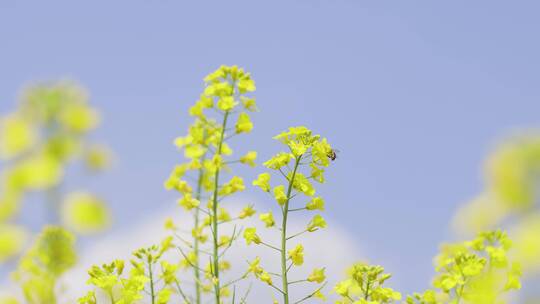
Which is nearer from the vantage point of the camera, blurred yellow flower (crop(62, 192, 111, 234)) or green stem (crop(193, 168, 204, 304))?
blurred yellow flower (crop(62, 192, 111, 234))

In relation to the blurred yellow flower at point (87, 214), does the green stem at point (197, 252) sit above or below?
above

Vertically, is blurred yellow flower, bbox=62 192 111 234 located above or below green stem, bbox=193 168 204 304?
below

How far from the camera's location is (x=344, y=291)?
15.3ft

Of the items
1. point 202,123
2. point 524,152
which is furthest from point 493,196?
point 202,123

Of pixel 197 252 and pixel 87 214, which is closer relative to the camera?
pixel 87 214

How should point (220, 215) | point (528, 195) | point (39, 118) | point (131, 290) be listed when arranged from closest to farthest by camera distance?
point (528, 195)
point (39, 118)
point (131, 290)
point (220, 215)

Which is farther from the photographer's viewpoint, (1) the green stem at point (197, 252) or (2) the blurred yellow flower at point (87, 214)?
(1) the green stem at point (197, 252)

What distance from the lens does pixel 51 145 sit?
3.15 m

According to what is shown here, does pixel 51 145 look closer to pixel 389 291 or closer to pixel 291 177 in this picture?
pixel 291 177

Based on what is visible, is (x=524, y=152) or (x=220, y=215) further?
(x=220, y=215)

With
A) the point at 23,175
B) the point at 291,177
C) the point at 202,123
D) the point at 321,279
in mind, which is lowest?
the point at 23,175

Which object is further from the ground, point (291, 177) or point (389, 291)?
point (291, 177)

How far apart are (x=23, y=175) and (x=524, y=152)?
2241 mm

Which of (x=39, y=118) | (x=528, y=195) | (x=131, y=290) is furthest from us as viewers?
(x=131, y=290)
